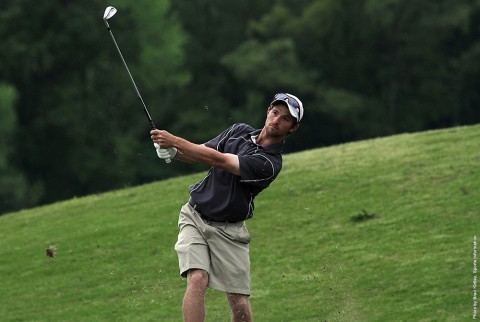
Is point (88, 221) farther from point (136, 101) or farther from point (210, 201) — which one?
point (136, 101)

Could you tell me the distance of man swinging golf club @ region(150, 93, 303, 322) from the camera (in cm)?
1141

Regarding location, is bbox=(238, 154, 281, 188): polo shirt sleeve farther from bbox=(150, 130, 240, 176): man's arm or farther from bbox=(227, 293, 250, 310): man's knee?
bbox=(227, 293, 250, 310): man's knee

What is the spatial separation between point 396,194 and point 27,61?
43331 mm

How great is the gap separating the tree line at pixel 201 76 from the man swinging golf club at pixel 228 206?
46032mm

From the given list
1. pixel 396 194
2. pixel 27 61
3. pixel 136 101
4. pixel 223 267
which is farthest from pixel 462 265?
pixel 136 101

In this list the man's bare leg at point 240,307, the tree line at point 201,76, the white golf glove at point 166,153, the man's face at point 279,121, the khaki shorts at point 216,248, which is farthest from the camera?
the tree line at point 201,76

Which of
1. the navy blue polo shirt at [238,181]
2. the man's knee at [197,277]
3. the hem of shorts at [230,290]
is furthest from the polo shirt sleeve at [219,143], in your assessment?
the hem of shorts at [230,290]

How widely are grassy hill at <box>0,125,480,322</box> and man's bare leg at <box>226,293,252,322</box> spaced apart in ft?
11.5

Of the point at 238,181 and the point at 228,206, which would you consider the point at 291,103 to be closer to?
the point at 238,181

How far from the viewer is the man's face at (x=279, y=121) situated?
38.1 ft

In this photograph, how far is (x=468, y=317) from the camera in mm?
14852

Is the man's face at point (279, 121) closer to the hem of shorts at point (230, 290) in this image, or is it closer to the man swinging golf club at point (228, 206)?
the man swinging golf club at point (228, 206)

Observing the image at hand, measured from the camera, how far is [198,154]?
1126cm

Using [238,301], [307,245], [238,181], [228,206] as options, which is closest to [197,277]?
[238,301]
